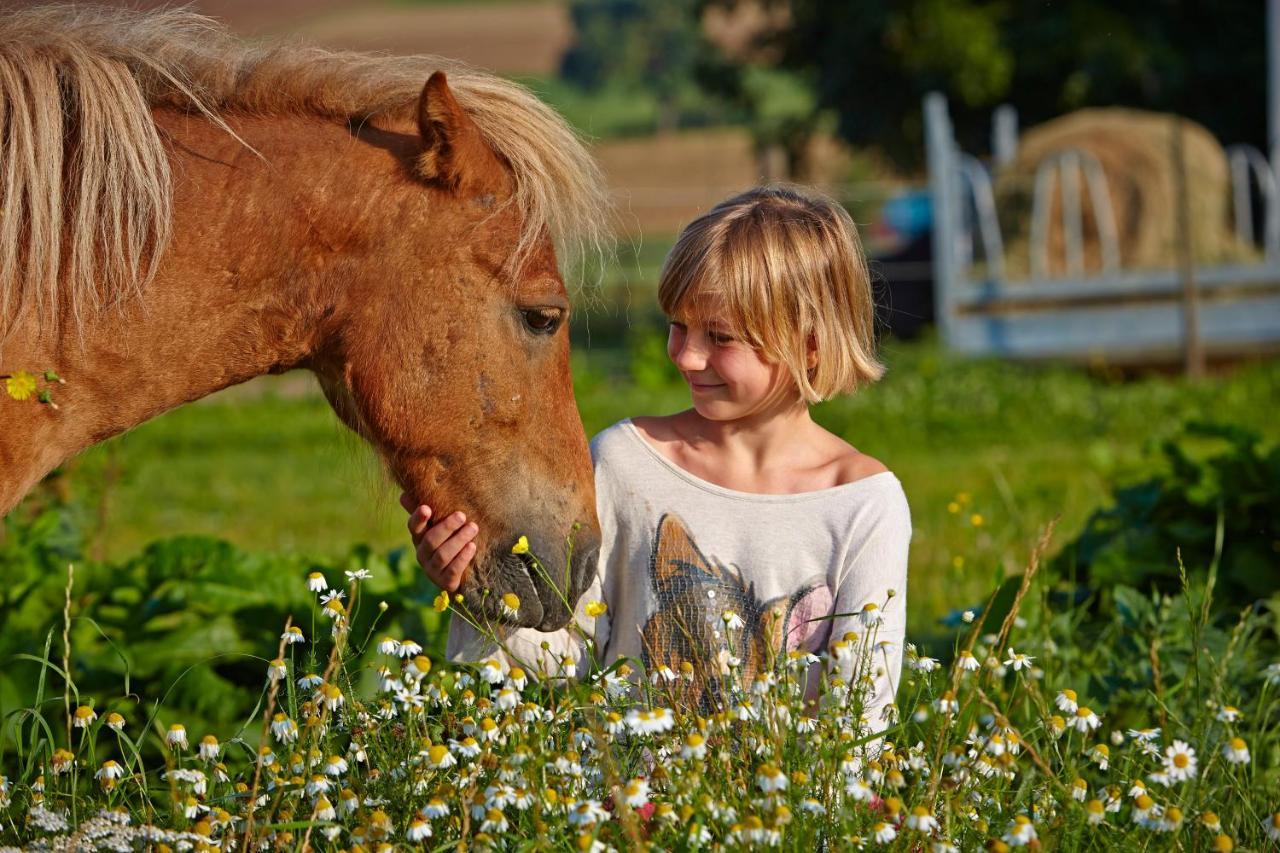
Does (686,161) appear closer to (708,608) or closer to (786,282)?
(786,282)

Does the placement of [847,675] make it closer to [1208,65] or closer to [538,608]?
[538,608]

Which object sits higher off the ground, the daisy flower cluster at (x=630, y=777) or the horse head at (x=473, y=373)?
the horse head at (x=473, y=373)

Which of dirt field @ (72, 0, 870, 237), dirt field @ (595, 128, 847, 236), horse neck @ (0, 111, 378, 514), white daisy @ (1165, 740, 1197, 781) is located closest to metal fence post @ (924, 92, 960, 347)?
dirt field @ (72, 0, 870, 237)

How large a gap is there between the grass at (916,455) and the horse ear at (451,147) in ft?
6.26

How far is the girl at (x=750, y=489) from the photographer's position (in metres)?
2.69

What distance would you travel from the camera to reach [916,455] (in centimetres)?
Answer: 852

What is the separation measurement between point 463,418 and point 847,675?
3.00 ft

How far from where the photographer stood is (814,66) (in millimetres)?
19109

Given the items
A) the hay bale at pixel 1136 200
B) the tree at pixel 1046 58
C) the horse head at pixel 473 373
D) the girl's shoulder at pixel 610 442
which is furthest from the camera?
the tree at pixel 1046 58

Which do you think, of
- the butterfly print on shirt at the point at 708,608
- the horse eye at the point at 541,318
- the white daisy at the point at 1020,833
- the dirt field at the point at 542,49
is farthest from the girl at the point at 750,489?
the dirt field at the point at 542,49

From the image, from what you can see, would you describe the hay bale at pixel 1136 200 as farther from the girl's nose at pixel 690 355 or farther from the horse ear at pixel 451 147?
the horse ear at pixel 451 147

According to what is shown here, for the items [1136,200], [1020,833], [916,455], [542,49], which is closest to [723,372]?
[1020,833]

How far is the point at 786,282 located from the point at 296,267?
0.99 meters

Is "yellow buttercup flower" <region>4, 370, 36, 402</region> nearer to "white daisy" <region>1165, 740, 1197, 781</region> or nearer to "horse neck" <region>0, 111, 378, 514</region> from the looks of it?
"horse neck" <region>0, 111, 378, 514</region>
